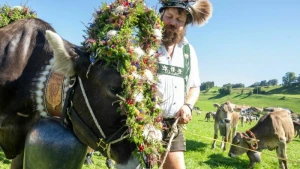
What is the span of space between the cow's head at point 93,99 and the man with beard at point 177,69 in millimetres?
845

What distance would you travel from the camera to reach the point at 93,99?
2.51 m

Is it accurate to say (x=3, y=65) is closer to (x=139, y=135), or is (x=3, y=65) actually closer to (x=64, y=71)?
(x=64, y=71)

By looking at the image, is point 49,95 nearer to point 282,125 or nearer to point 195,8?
point 195,8

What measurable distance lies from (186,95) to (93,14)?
1.42 metres

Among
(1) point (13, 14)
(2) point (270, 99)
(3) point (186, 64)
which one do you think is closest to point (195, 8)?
(3) point (186, 64)

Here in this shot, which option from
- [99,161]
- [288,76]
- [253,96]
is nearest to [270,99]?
[253,96]

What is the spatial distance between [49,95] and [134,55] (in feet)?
3.60

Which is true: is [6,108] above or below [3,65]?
below

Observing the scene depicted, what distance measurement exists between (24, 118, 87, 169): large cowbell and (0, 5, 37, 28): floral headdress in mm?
2234

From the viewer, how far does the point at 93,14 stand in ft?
9.75

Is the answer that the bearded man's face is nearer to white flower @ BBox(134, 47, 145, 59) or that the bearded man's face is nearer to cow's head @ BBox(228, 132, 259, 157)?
white flower @ BBox(134, 47, 145, 59)

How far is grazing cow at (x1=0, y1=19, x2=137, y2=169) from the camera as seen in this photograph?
2389 mm

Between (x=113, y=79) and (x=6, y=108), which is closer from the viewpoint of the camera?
(x=113, y=79)

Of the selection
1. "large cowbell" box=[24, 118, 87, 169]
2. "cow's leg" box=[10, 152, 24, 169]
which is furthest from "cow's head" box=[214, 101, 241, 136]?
"large cowbell" box=[24, 118, 87, 169]
